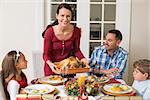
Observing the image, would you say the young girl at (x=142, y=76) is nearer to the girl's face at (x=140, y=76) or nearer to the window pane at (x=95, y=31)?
the girl's face at (x=140, y=76)

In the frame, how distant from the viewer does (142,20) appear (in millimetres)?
3453

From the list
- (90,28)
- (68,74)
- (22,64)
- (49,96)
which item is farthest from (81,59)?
(90,28)

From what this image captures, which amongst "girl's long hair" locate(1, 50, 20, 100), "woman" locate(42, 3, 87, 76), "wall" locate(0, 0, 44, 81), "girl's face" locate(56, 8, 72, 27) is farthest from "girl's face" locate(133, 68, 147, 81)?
"wall" locate(0, 0, 44, 81)

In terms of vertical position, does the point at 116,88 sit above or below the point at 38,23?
below

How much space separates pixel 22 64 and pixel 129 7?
1.72 metres

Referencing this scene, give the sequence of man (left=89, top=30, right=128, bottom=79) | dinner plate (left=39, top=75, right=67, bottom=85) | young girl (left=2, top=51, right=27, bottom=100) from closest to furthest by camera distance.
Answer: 1. young girl (left=2, top=51, right=27, bottom=100)
2. dinner plate (left=39, top=75, right=67, bottom=85)
3. man (left=89, top=30, right=128, bottom=79)

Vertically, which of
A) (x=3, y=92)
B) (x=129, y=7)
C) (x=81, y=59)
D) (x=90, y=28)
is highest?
(x=129, y=7)

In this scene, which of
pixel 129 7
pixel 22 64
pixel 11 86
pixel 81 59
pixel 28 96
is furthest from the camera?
pixel 129 7

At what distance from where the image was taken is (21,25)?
349 cm

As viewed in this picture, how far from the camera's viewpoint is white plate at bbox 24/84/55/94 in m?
1.93

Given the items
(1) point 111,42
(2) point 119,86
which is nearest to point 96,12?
(1) point 111,42

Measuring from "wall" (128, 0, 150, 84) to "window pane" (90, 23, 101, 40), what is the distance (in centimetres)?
37

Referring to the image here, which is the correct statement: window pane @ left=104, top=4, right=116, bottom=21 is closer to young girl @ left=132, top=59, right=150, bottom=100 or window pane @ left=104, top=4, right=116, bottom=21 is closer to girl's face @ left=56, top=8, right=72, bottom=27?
girl's face @ left=56, top=8, right=72, bottom=27

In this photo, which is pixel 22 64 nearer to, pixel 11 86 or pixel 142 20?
pixel 11 86
